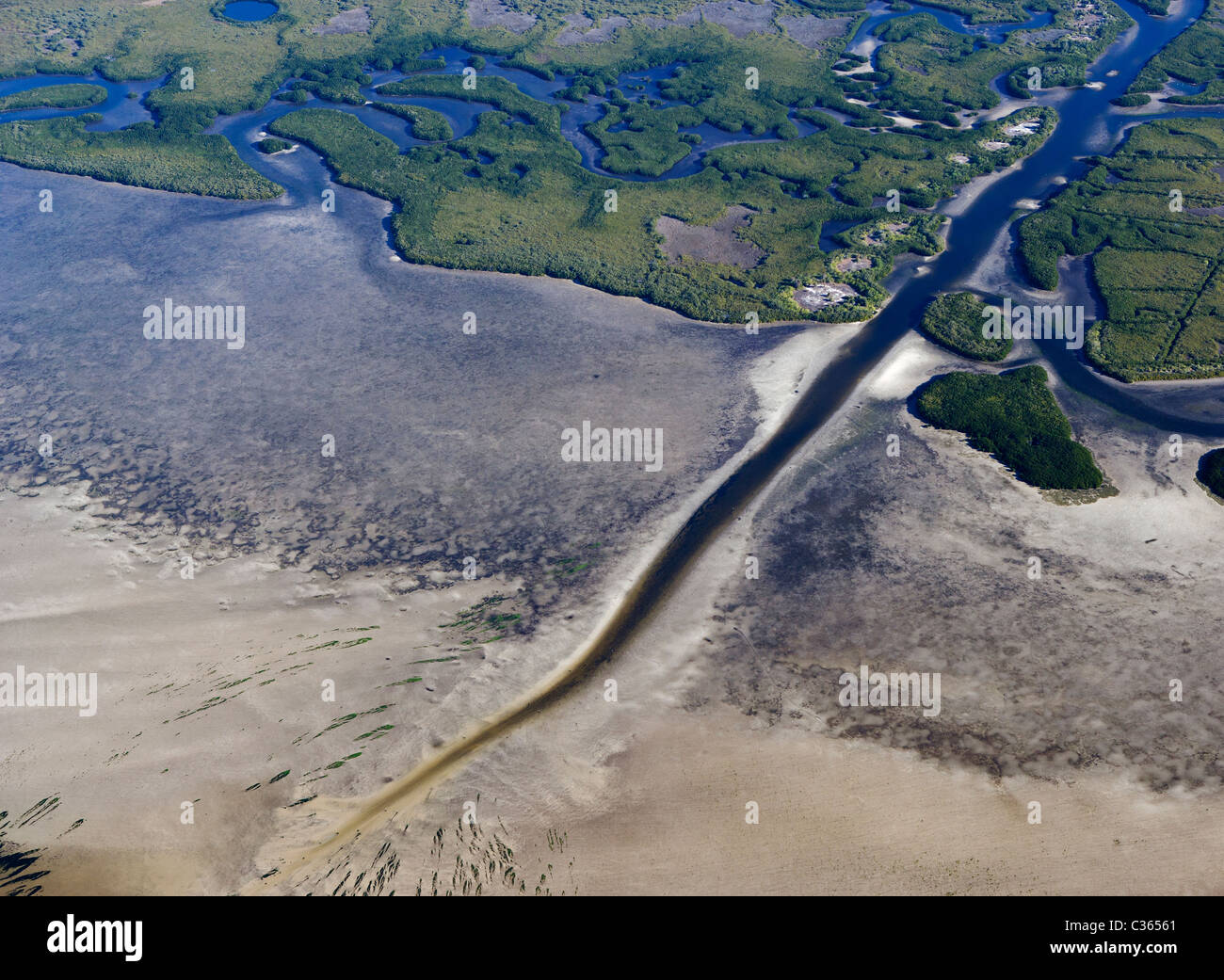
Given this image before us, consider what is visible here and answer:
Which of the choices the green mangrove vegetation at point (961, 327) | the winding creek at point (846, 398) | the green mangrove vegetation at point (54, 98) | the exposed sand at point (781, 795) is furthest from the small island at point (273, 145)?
the exposed sand at point (781, 795)

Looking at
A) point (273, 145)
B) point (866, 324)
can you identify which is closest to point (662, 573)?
point (866, 324)

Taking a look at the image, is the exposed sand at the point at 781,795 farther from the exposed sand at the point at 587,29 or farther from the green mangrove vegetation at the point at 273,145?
the exposed sand at the point at 587,29

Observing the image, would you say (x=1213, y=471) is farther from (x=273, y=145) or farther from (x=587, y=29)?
(x=587, y=29)

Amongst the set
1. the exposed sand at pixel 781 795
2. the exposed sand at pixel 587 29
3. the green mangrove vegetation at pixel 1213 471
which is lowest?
the exposed sand at pixel 781 795

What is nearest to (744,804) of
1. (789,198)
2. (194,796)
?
(194,796)

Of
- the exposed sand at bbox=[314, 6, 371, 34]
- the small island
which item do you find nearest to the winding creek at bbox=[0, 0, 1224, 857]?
the small island

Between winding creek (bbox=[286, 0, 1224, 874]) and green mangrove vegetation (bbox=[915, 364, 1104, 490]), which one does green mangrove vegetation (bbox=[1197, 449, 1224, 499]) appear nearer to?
winding creek (bbox=[286, 0, 1224, 874])
